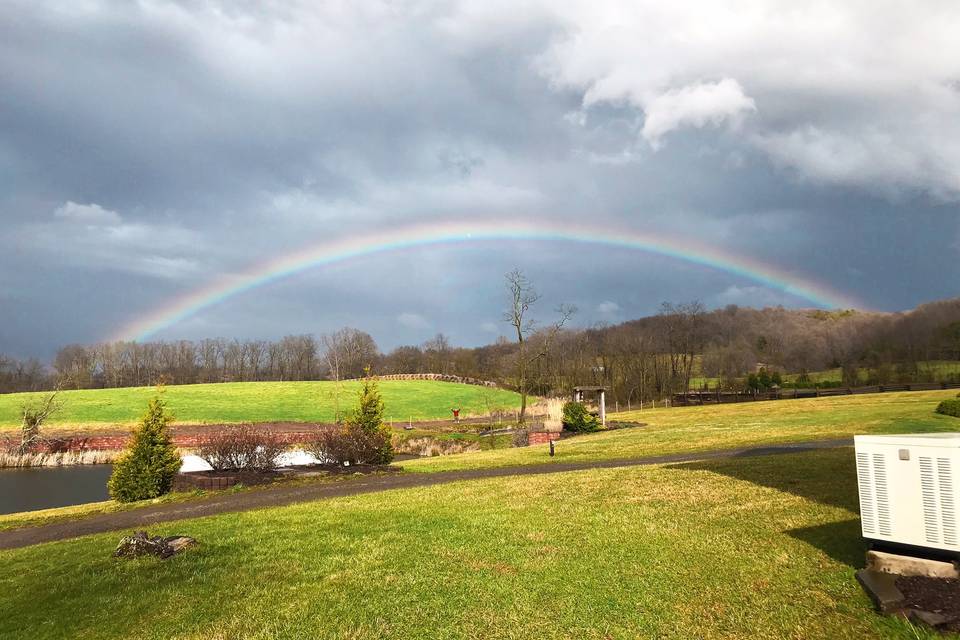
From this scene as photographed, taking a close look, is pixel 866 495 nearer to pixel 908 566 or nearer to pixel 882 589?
pixel 908 566

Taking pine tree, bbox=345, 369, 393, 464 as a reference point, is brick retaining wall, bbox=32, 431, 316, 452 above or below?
below

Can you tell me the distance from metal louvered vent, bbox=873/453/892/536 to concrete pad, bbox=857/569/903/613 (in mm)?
396

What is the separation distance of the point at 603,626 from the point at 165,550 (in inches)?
244

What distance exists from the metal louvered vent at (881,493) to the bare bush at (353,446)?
1700 cm

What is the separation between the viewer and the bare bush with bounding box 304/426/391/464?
20.1 metres

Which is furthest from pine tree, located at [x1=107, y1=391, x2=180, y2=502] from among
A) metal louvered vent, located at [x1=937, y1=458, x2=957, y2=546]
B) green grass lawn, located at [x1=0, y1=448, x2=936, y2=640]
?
metal louvered vent, located at [x1=937, y1=458, x2=957, y2=546]

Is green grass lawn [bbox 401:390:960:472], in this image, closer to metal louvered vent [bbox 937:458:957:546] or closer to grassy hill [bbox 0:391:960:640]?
grassy hill [bbox 0:391:960:640]

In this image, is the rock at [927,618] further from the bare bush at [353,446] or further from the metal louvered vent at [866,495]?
the bare bush at [353,446]

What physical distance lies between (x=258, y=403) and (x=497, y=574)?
56.8m

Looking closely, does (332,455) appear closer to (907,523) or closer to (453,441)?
(453,441)

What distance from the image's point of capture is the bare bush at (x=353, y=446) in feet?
65.9

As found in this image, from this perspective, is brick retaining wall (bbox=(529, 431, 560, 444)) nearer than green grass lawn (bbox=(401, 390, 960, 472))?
No

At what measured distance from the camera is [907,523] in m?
5.14

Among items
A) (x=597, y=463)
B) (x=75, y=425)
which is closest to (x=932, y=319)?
(x=597, y=463)
